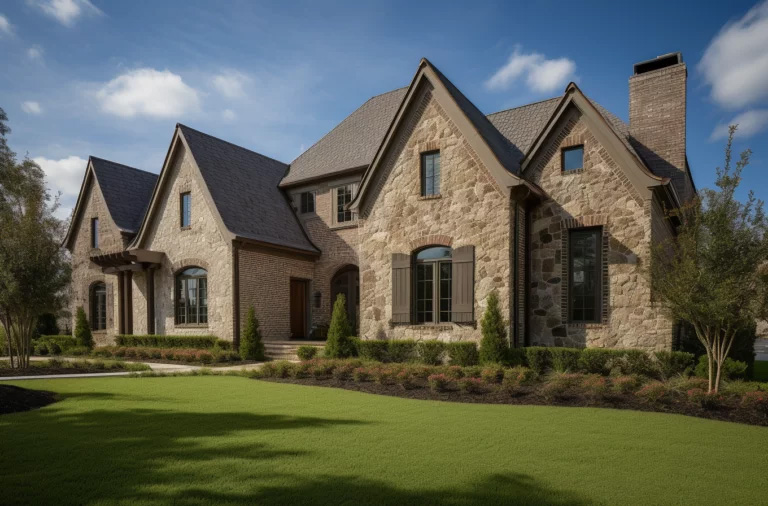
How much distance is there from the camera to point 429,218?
45.5 ft

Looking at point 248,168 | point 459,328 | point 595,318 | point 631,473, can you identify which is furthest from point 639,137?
point 248,168

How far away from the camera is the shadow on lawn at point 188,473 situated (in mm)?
4016

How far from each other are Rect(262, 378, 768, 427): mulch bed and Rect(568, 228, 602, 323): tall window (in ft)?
13.3

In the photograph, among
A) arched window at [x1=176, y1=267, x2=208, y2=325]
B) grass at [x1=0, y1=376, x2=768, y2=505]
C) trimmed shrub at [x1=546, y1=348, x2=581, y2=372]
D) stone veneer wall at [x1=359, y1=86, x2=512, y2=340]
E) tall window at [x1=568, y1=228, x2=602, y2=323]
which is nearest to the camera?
grass at [x1=0, y1=376, x2=768, y2=505]

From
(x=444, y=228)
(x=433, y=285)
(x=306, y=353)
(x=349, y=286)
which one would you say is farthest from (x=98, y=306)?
(x=444, y=228)

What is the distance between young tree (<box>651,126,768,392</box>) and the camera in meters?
8.16

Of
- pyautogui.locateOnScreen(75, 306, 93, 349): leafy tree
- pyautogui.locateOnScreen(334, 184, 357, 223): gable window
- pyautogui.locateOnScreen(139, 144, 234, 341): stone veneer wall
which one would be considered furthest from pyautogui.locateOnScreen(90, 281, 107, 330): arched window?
Answer: pyautogui.locateOnScreen(334, 184, 357, 223): gable window

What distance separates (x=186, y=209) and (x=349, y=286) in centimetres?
750

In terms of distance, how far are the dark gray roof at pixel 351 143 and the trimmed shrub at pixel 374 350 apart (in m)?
7.68

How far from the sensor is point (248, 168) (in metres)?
20.8

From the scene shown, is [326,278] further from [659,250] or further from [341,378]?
[659,250]

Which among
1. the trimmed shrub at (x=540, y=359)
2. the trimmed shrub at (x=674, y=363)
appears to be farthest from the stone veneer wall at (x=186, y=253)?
the trimmed shrub at (x=674, y=363)

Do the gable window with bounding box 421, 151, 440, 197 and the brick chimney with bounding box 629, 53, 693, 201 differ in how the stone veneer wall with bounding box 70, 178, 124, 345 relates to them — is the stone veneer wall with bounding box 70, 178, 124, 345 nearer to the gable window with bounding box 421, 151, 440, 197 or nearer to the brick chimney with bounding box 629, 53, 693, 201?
the gable window with bounding box 421, 151, 440, 197

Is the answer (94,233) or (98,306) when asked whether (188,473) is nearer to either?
(98,306)
